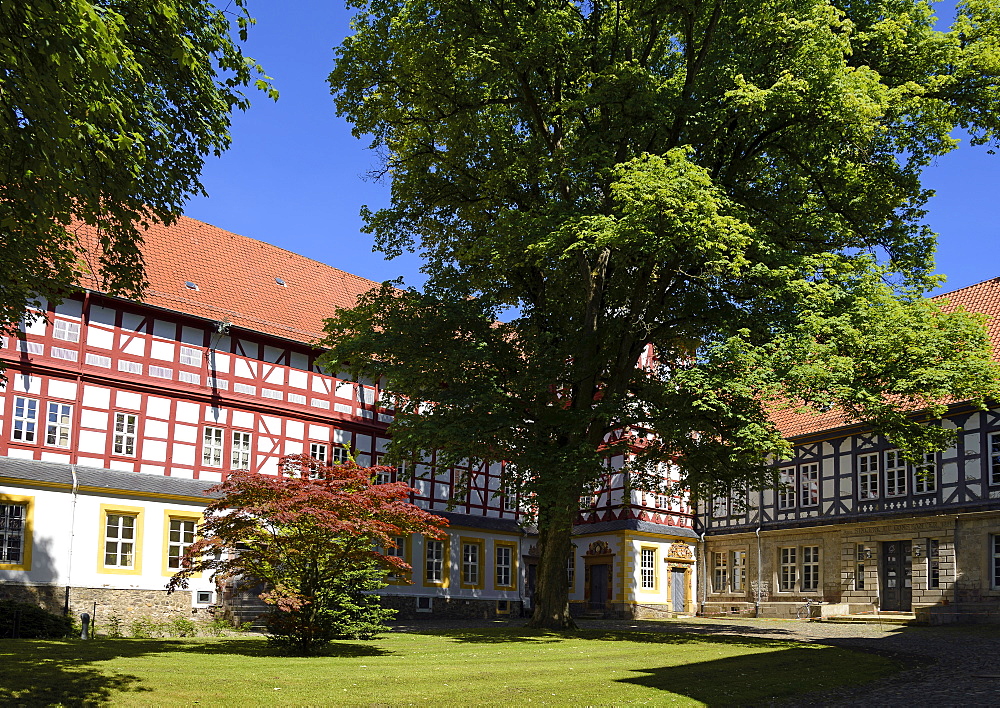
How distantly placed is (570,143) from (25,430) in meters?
14.9

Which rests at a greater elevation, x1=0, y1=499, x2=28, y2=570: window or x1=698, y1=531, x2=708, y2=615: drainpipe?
x1=0, y1=499, x2=28, y2=570: window

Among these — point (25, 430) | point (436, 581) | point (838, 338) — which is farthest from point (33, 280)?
point (436, 581)

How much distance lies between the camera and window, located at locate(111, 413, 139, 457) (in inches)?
978

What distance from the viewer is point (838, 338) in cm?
1798

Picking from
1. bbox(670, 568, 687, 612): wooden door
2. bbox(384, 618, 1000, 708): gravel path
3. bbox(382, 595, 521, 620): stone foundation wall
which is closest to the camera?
bbox(384, 618, 1000, 708): gravel path

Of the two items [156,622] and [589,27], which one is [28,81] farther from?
[156,622]

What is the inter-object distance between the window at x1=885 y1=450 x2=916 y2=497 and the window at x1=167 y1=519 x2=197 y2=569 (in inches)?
873

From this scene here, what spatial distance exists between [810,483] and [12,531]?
26.3 meters

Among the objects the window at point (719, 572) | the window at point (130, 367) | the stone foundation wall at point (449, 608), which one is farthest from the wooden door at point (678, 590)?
the window at point (130, 367)

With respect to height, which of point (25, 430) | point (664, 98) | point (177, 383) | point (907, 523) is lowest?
point (907, 523)

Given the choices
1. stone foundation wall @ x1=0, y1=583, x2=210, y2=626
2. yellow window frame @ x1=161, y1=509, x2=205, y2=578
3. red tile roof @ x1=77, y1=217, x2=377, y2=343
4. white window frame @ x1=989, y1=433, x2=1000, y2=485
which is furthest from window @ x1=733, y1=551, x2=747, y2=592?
yellow window frame @ x1=161, y1=509, x2=205, y2=578

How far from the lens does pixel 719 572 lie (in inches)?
1550

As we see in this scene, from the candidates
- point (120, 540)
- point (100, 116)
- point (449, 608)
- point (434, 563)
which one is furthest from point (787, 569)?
point (100, 116)

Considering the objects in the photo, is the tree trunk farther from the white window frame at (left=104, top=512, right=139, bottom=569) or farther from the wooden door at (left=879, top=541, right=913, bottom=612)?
the wooden door at (left=879, top=541, right=913, bottom=612)
